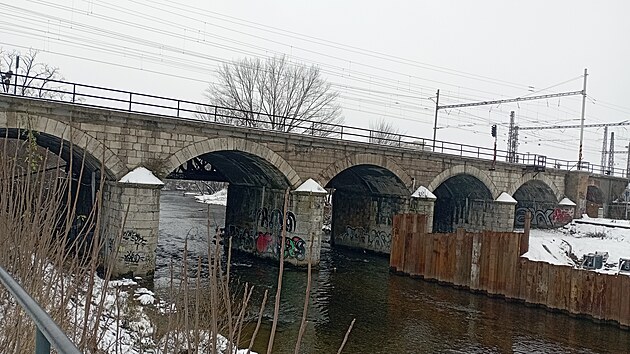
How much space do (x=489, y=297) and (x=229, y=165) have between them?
1419 cm

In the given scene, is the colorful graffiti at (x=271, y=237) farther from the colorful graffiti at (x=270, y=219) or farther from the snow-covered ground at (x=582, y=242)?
the snow-covered ground at (x=582, y=242)

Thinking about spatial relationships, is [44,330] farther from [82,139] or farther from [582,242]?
[582,242]

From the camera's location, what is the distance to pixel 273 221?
25812 mm

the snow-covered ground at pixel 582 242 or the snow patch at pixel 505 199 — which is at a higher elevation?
the snow patch at pixel 505 199

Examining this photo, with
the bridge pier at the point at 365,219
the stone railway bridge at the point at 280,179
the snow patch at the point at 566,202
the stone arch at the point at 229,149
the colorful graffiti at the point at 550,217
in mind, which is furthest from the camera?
the snow patch at the point at 566,202

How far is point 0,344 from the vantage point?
14.9 ft

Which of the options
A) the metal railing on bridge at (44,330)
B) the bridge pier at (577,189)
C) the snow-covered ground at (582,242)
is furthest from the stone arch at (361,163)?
the metal railing on bridge at (44,330)

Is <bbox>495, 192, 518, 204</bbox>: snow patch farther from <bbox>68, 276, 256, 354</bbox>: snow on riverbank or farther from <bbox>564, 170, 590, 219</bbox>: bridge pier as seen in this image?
<bbox>68, 276, 256, 354</bbox>: snow on riverbank

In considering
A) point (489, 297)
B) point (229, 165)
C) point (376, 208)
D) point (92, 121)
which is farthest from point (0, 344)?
point (376, 208)

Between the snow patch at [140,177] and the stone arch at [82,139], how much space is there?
360 mm

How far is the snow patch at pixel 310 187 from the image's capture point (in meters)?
24.0

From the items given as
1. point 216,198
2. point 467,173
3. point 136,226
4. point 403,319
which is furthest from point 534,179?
point 216,198

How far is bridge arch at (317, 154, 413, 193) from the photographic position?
25250mm

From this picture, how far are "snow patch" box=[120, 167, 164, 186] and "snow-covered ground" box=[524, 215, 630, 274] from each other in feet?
51.6
